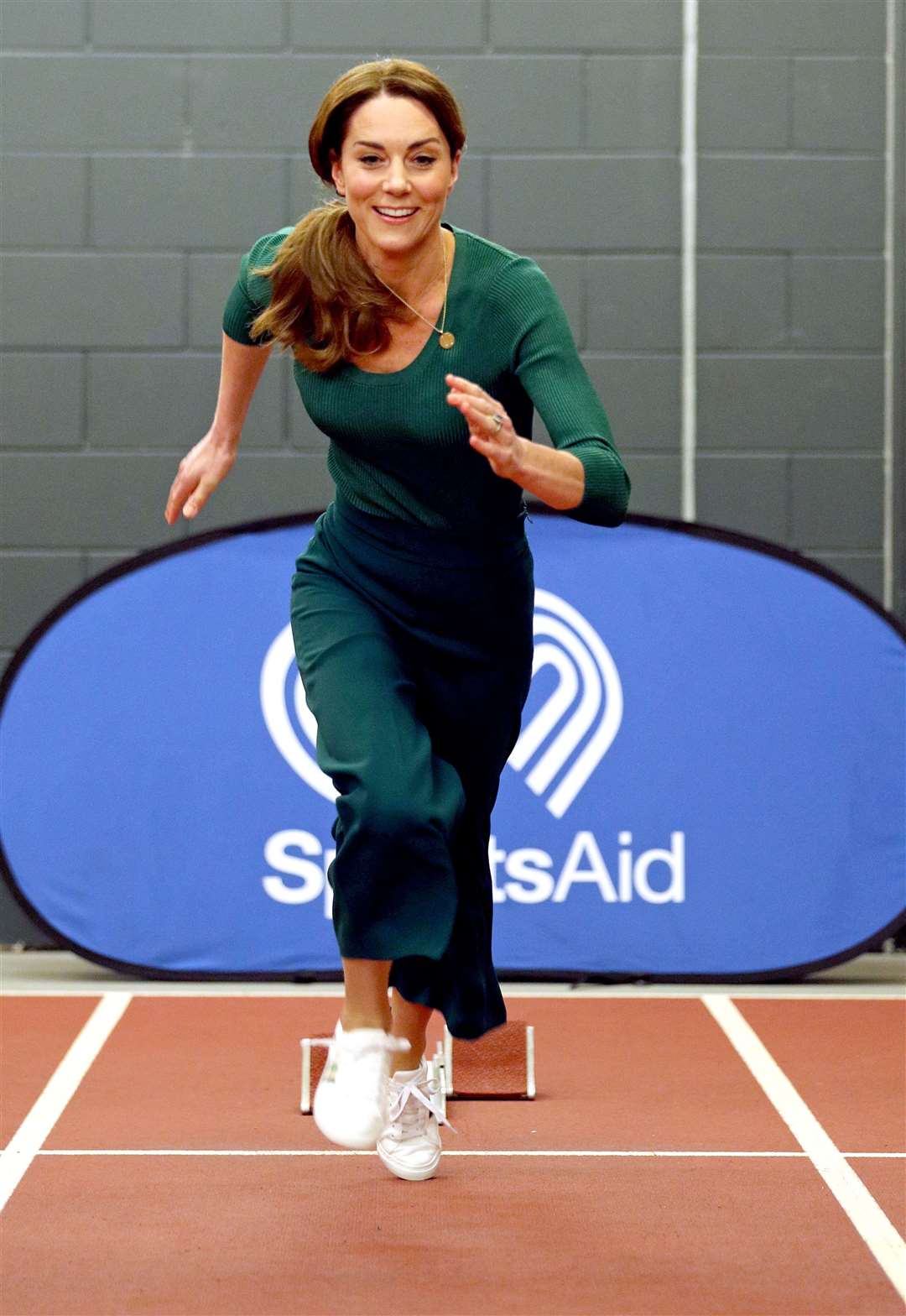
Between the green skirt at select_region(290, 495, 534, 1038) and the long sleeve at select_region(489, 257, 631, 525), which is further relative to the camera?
the green skirt at select_region(290, 495, 534, 1038)

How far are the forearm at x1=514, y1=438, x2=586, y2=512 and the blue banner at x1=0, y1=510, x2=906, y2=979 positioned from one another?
256cm

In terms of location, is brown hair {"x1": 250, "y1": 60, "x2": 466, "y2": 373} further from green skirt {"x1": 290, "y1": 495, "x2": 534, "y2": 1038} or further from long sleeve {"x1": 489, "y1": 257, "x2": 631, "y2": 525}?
green skirt {"x1": 290, "y1": 495, "x2": 534, "y2": 1038}

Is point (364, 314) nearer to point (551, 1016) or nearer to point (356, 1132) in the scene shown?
point (356, 1132)

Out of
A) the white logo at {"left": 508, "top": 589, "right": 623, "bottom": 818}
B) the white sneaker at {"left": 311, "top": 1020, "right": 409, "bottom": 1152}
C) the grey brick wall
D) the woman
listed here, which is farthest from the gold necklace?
the grey brick wall

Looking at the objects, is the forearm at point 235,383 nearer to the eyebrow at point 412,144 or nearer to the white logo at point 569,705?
the eyebrow at point 412,144

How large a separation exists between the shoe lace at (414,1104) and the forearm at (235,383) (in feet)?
3.81

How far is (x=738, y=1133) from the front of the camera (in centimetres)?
369

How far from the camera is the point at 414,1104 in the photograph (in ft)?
10.8

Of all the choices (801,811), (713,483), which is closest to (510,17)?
(713,483)

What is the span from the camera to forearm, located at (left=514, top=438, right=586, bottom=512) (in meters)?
2.44

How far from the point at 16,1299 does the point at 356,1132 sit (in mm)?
552

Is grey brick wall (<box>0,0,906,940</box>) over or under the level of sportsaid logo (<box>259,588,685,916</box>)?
over

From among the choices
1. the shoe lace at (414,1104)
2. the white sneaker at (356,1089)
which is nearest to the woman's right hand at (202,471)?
the white sneaker at (356,1089)

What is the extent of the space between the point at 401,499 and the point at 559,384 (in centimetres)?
35
